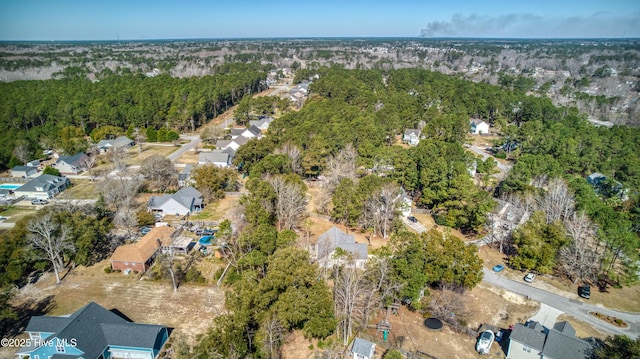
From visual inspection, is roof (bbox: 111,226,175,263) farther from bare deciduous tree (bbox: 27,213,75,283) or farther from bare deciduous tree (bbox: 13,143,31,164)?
bare deciduous tree (bbox: 13,143,31,164)

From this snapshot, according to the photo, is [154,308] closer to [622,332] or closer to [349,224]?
[349,224]

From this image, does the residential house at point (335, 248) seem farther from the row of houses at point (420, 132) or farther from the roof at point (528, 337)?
the row of houses at point (420, 132)

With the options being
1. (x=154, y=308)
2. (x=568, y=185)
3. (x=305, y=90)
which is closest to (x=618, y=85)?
(x=305, y=90)

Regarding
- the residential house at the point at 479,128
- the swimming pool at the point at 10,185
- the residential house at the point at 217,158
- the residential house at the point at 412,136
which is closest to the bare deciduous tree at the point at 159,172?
the residential house at the point at 217,158

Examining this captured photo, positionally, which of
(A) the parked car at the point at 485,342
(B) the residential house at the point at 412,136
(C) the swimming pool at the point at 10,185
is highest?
(B) the residential house at the point at 412,136

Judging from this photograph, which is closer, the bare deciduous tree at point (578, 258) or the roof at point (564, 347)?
the roof at point (564, 347)

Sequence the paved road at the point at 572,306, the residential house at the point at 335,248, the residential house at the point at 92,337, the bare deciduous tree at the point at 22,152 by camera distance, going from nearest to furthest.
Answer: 1. the residential house at the point at 92,337
2. the paved road at the point at 572,306
3. the residential house at the point at 335,248
4. the bare deciduous tree at the point at 22,152

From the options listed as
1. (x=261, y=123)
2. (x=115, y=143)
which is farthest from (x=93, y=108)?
(x=261, y=123)
